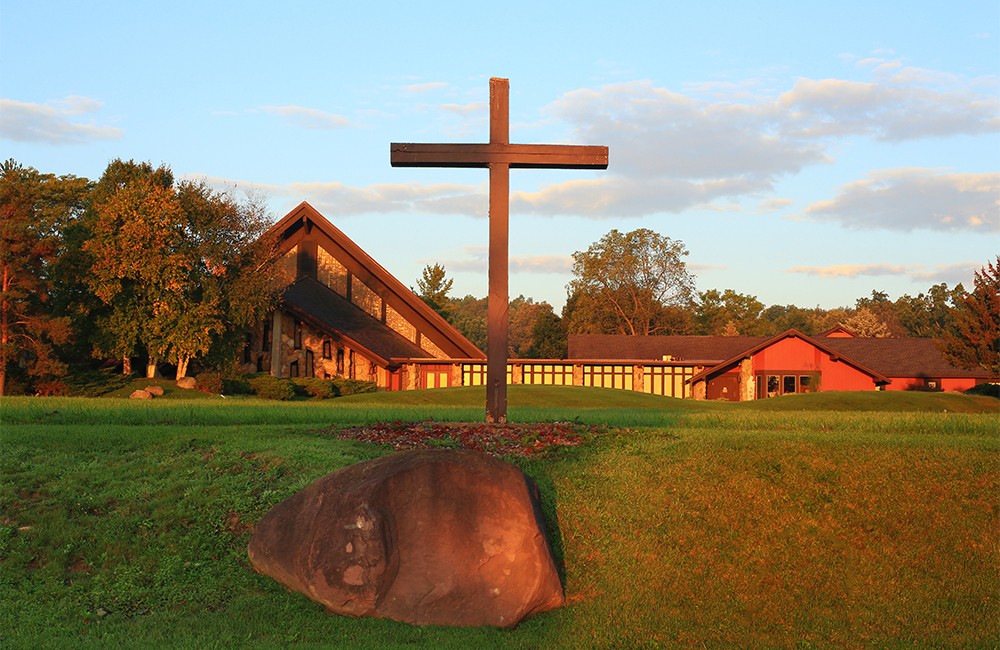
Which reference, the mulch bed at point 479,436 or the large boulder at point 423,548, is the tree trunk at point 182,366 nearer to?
the mulch bed at point 479,436

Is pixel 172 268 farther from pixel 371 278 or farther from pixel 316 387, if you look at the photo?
pixel 371 278

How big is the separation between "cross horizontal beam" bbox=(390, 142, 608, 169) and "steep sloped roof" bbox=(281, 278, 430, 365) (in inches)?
1123

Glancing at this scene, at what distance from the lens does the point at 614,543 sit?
897cm

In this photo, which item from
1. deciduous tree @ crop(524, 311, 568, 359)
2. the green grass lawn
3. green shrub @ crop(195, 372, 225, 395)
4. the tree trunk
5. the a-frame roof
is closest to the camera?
the green grass lawn

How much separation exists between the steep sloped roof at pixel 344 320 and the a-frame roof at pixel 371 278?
0.22m

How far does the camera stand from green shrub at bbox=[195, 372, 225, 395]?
32781mm

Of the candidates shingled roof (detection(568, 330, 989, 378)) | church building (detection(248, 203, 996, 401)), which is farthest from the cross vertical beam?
shingled roof (detection(568, 330, 989, 378))

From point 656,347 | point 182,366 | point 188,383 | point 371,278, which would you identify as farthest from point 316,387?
point 656,347

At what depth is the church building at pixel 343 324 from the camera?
137ft

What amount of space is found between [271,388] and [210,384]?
9.38 ft

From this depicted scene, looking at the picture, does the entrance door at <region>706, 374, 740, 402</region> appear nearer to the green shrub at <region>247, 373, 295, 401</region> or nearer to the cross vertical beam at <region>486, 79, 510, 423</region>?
the green shrub at <region>247, 373, 295, 401</region>

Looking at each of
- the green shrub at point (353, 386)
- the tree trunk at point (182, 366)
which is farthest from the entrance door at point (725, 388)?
the tree trunk at point (182, 366)

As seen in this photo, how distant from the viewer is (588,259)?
82000 millimetres

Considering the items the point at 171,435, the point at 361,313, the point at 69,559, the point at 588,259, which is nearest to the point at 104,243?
the point at 361,313
